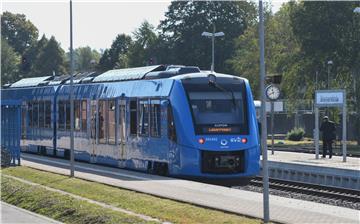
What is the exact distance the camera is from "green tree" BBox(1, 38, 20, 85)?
111806 mm

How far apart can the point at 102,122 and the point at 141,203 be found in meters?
11.3

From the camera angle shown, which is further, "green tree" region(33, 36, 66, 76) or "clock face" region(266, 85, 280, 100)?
"green tree" region(33, 36, 66, 76)

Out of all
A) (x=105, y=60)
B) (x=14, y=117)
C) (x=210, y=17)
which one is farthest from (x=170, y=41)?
(x=14, y=117)

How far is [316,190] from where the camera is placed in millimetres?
22516

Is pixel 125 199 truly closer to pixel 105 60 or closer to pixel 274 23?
pixel 274 23

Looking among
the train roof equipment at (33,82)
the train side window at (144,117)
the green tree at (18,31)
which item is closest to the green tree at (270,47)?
the train roof equipment at (33,82)

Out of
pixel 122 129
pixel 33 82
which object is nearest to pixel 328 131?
pixel 122 129

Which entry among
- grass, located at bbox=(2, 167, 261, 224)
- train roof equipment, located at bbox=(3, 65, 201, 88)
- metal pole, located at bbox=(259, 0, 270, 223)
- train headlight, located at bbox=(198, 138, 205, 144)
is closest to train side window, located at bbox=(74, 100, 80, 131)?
train roof equipment, located at bbox=(3, 65, 201, 88)

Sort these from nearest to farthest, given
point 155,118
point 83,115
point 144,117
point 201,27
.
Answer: point 155,118
point 144,117
point 83,115
point 201,27

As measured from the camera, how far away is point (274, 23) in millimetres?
69750

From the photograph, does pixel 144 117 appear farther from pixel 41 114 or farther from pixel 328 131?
pixel 328 131

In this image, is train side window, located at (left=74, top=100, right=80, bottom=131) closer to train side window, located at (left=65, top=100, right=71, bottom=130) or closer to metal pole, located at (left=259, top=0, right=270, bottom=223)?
train side window, located at (left=65, top=100, right=71, bottom=130)

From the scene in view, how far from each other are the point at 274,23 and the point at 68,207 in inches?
2200

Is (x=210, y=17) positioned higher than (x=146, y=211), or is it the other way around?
(x=210, y=17)
